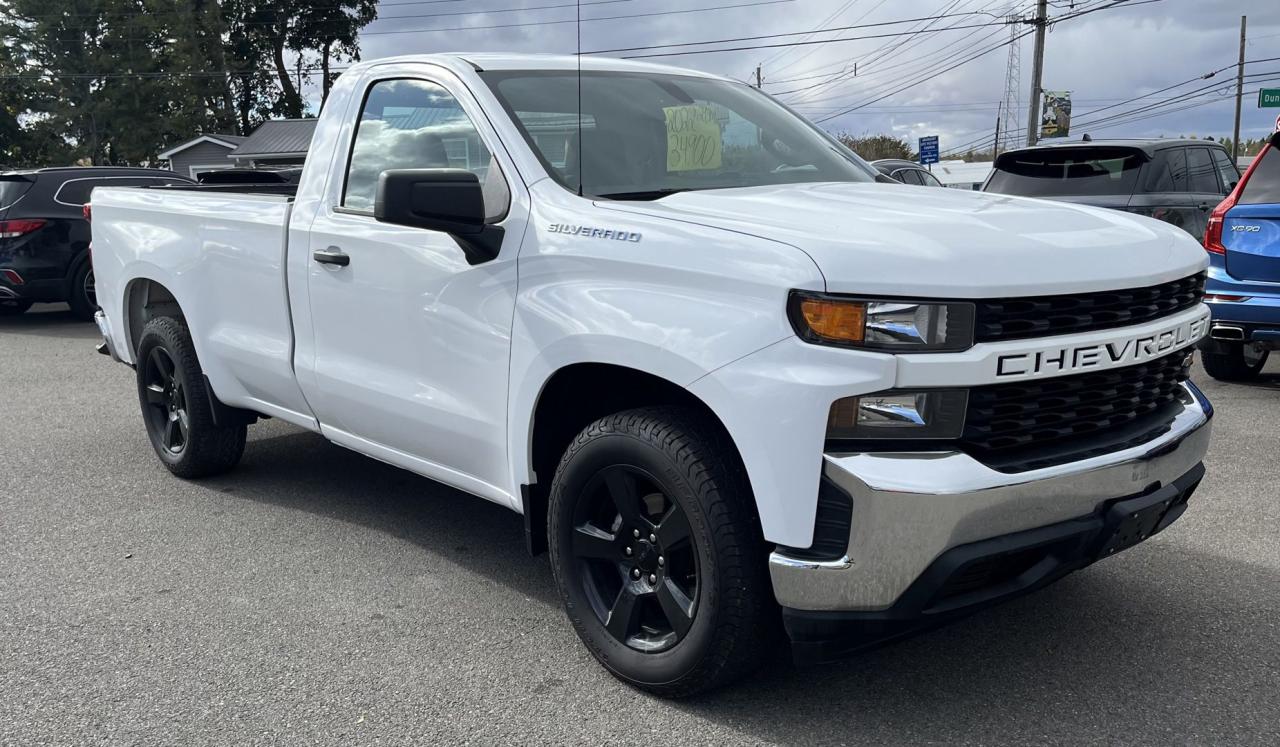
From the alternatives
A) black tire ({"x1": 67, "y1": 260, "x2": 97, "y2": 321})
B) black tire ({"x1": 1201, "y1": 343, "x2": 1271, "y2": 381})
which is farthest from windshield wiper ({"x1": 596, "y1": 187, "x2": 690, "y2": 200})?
black tire ({"x1": 67, "y1": 260, "x2": 97, "y2": 321})

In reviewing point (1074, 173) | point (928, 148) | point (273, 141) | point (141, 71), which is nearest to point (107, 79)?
point (141, 71)

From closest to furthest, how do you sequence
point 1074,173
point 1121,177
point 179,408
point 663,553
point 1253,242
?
point 663,553, point 179,408, point 1253,242, point 1121,177, point 1074,173

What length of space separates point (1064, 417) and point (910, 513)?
566 mm

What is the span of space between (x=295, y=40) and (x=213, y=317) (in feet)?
182

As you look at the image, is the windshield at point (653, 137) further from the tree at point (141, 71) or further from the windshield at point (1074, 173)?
the tree at point (141, 71)

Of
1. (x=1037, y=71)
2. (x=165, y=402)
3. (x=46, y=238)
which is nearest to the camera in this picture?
(x=165, y=402)

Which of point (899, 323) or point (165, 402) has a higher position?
point (899, 323)

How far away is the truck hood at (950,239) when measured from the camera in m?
2.68

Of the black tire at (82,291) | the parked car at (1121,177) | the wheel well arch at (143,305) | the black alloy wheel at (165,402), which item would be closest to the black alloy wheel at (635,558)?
A: the black alloy wheel at (165,402)

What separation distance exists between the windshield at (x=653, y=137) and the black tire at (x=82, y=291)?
10.5 meters

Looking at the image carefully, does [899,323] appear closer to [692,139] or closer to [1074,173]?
[692,139]

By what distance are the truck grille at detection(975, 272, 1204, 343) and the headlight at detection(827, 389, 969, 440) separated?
0.17 meters

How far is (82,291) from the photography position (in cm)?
1285

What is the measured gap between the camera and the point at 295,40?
55.9 meters
